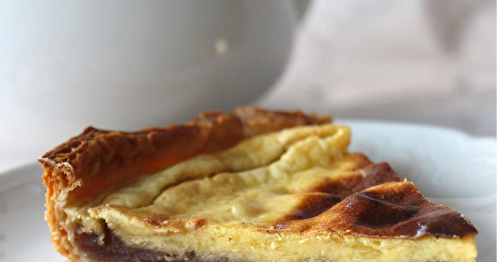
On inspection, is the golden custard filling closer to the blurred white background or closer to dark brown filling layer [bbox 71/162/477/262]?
dark brown filling layer [bbox 71/162/477/262]

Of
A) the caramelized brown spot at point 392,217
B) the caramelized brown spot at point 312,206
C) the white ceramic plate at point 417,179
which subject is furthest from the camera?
the white ceramic plate at point 417,179

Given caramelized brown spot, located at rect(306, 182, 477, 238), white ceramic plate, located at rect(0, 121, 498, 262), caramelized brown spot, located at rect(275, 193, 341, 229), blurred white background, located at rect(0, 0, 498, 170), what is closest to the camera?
caramelized brown spot, located at rect(306, 182, 477, 238)

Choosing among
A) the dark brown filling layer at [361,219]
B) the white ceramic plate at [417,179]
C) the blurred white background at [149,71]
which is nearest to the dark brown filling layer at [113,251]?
the dark brown filling layer at [361,219]

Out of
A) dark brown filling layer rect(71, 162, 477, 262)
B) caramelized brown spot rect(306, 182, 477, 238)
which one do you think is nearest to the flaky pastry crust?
dark brown filling layer rect(71, 162, 477, 262)

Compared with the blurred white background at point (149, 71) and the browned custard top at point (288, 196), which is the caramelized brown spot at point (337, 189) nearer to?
the browned custard top at point (288, 196)

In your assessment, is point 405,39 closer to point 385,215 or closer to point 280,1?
point 280,1

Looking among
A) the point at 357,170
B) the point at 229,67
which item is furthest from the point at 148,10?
the point at 357,170

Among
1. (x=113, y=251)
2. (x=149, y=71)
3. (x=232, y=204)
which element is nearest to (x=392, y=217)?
(x=232, y=204)
